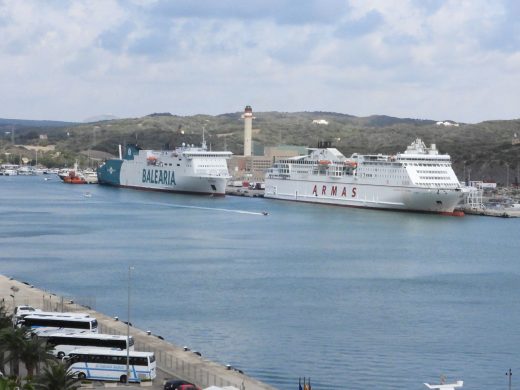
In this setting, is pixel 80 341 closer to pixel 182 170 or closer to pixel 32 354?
pixel 32 354

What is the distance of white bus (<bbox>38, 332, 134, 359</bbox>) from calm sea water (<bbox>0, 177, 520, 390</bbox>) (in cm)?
197

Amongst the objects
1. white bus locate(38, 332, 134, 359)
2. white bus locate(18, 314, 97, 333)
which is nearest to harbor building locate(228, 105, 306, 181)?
white bus locate(18, 314, 97, 333)

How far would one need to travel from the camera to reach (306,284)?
80.5ft

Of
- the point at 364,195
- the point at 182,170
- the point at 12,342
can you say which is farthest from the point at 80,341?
the point at 182,170

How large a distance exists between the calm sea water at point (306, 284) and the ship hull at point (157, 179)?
534 inches

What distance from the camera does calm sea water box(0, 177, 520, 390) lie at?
16.5 meters

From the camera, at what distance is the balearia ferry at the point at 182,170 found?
60.2 m

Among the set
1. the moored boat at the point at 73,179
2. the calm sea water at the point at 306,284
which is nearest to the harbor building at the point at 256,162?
the moored boat at the point at 73,179

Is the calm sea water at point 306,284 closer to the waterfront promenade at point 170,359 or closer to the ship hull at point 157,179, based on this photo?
the waterfront promenade at point 170,359

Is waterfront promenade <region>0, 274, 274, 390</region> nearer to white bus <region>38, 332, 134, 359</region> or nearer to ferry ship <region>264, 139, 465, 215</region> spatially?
white bus <region>38, 332, 134, 359</region>

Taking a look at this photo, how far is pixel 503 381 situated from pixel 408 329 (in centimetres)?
378

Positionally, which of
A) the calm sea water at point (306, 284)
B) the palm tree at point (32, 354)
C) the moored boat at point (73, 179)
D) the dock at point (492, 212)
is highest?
the moored boat at point (73, 179)

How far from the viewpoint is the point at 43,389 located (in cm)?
1094

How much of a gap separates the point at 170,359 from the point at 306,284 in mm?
9850
